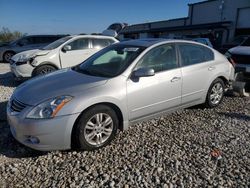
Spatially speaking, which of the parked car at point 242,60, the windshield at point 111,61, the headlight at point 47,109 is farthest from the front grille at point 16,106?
the parked car at point 242,60

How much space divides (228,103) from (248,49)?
8.91 ft

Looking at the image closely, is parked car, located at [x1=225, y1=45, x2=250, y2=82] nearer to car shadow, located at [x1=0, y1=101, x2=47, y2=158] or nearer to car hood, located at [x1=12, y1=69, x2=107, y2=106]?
car hood, located at [x1=12, y1=69, x2=107, y2=106]

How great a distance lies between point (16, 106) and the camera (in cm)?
369

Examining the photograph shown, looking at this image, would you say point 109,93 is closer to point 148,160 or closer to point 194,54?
point 148,160

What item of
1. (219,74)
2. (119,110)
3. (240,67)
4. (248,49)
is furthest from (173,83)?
(248,49)

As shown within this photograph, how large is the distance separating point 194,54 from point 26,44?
40.5 feet

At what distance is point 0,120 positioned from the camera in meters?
4.99

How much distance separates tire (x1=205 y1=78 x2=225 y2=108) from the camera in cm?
553

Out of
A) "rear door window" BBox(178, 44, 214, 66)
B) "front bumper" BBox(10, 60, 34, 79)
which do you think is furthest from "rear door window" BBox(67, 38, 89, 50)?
"rear door window" BBox(178, 44, 214, 66)

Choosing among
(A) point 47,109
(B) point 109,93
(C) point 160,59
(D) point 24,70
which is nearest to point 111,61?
(C) point 160,59

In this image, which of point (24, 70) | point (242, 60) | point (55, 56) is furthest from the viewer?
point (55, 56)

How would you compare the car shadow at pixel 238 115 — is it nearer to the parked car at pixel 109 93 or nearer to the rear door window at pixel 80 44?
the parked car at pixel 109 93

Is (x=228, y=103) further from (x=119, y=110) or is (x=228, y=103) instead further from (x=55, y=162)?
(x=55, y=162)

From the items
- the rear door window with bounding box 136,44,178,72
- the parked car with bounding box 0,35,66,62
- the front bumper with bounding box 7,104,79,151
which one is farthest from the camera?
the parked car with bounding box 0,35,66,62
